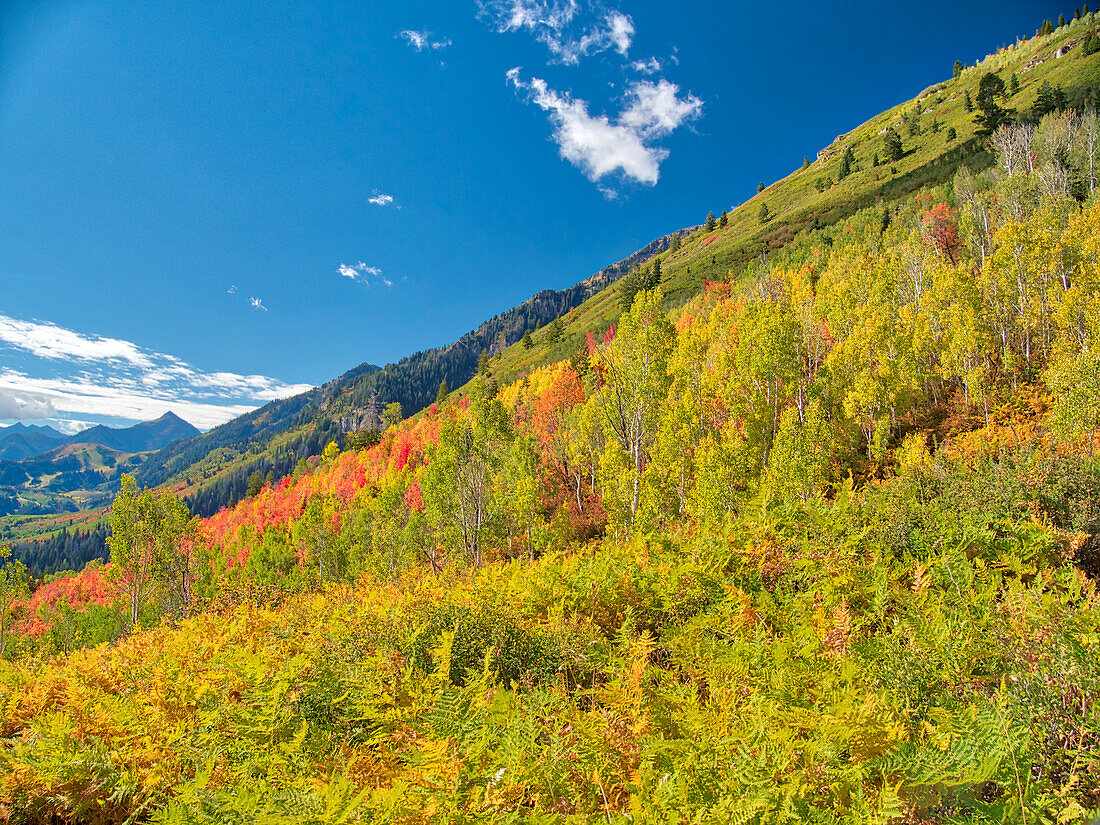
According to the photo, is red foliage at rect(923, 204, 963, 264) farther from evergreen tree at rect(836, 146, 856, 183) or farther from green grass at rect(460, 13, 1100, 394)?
evergreen tree at rect(836, 146, 856, 183)

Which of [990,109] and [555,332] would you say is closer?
[990,109]

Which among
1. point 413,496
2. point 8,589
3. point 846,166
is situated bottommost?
point 8,589

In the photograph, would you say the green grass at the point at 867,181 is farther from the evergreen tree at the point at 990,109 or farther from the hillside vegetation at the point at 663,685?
the hillside vegetation at the point at 663,685

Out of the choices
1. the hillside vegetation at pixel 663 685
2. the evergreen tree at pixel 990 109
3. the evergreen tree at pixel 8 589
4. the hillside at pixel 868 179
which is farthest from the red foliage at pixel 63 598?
the evergreen tree at pixel 990 109

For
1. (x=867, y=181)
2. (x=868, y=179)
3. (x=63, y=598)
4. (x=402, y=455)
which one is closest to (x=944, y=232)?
(x=867, y=181)

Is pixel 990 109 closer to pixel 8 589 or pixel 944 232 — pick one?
pixel 944 232

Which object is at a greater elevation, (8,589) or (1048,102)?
(1048,102)

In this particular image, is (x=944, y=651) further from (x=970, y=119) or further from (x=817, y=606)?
(x=970, y=119)

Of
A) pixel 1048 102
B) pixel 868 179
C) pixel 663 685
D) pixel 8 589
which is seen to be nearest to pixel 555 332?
pixel 868 179

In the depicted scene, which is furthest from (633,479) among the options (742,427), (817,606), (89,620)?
(89,620)

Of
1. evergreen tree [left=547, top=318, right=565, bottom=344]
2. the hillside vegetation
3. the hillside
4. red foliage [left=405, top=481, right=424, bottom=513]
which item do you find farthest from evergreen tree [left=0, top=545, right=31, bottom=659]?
evergreen tree [left=547, top=318, right=565, bottom=344]

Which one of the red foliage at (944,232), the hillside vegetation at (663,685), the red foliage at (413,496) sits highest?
the red foliage at (944,232)

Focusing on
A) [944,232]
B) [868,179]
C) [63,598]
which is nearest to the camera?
[944,232]

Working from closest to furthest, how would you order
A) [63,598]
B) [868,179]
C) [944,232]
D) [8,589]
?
[8,589] < [944,232] < [63,598] < [868,179]
